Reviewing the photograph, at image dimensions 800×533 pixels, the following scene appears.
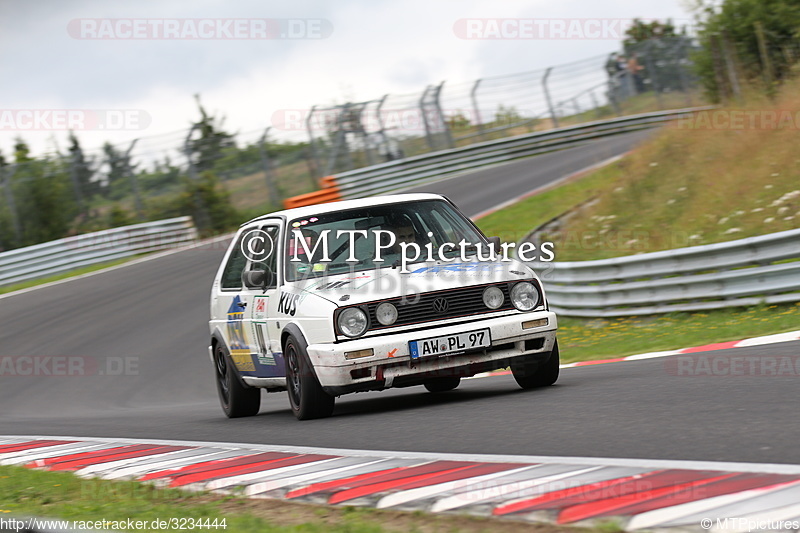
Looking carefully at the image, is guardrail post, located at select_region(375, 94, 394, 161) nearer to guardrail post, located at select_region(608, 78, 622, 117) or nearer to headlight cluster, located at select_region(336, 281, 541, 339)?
guardrail post, located at select_region(608, 78, 622, 117)

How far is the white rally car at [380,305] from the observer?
7.29 metres

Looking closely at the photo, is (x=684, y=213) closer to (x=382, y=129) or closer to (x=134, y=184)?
(x=382, y=129)

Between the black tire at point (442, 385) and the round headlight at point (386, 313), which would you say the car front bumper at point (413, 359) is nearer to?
the round headlight at point (386, 313)

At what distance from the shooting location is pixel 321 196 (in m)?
28.1

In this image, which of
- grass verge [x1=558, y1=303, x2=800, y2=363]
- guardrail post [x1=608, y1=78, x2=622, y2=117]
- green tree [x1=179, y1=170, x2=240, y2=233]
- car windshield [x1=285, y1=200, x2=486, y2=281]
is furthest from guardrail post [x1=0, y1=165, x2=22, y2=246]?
car windshield [x1=285, y1=200, x2=486, y2=281]

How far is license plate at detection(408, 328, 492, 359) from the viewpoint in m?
7.26

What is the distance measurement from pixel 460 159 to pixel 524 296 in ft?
82.3

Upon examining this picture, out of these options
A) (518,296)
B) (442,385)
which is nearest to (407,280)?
(518,296)

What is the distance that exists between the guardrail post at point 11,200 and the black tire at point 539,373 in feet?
71.2

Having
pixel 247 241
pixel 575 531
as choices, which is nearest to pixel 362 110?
pixel 247 241

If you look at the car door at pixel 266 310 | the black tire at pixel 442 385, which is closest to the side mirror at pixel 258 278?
the car door at pixel 266 310

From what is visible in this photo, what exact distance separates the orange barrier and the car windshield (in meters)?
18.1

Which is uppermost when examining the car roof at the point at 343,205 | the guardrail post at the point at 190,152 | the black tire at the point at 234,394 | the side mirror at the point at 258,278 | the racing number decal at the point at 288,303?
the guardrail post at the point at 190,152

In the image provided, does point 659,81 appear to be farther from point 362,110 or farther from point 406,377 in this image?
point 406,377
